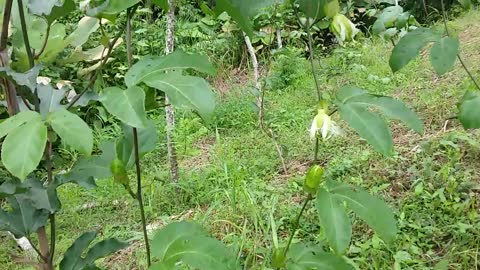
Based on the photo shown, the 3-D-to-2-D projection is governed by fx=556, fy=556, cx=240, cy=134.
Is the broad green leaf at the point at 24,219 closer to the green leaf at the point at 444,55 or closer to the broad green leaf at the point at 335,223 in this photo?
the broad green leaf at the point at 335,223

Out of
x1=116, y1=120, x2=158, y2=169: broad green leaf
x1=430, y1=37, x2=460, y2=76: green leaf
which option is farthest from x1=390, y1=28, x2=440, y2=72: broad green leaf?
x1=116, y1=120, x2=158, y2=169: broad green leaf

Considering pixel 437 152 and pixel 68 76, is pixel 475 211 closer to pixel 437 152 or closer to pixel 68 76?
pixel 437 152

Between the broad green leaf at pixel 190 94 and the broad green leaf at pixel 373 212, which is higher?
the broad green leaf at pixel 190 94

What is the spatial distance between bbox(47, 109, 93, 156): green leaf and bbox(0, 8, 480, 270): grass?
1041 mm

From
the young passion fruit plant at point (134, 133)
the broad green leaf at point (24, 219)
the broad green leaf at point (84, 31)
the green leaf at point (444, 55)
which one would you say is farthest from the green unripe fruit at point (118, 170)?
the green leaf at point (444, 55)

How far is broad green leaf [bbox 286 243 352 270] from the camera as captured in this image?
3.17 ft

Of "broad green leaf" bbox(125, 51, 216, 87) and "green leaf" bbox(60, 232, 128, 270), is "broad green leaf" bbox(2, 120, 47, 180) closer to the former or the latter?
"broad green leaf" bbox(125, 51, 216, 87)

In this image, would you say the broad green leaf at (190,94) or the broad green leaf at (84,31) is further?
the broad green leaf at (84,31)

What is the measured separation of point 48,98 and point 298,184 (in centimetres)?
170

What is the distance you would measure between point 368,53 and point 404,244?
9.47 feet

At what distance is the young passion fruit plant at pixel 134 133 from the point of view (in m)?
0.70

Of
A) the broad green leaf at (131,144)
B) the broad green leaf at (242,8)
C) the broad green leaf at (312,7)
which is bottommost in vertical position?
the broad green leaf at (131,144)

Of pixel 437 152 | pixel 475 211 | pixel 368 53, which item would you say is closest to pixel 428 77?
pixel 368 53

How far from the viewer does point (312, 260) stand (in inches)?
38.8
